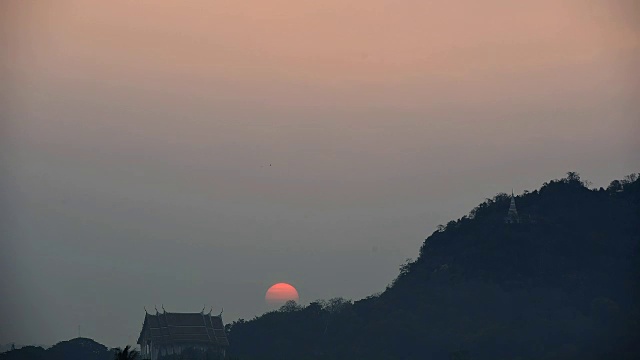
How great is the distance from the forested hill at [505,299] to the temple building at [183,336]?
381 cm

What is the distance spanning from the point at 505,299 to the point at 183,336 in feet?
157

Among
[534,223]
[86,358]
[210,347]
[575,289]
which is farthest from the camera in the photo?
[534,223]

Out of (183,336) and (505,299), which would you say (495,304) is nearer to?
(505,299)

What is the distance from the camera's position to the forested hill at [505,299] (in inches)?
5536

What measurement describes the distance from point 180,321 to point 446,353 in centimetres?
3485

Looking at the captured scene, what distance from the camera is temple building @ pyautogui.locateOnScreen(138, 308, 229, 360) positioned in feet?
475

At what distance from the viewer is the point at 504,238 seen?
176m

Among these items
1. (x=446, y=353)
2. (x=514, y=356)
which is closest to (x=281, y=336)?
(x=446, y=353)

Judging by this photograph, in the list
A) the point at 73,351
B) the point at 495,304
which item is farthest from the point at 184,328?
the point at 495,304

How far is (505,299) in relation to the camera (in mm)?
164000

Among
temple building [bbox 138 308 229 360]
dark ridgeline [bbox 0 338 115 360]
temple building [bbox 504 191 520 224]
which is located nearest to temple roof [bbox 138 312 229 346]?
temple building [bbox 138 308 229 360]

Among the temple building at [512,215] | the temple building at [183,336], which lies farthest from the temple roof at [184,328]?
the temple building at [512,215]

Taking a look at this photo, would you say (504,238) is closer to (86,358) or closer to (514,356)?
(514,356)

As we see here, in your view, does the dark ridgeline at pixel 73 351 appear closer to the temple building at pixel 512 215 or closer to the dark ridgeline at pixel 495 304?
the dark ridgeline at pixel 495 304
